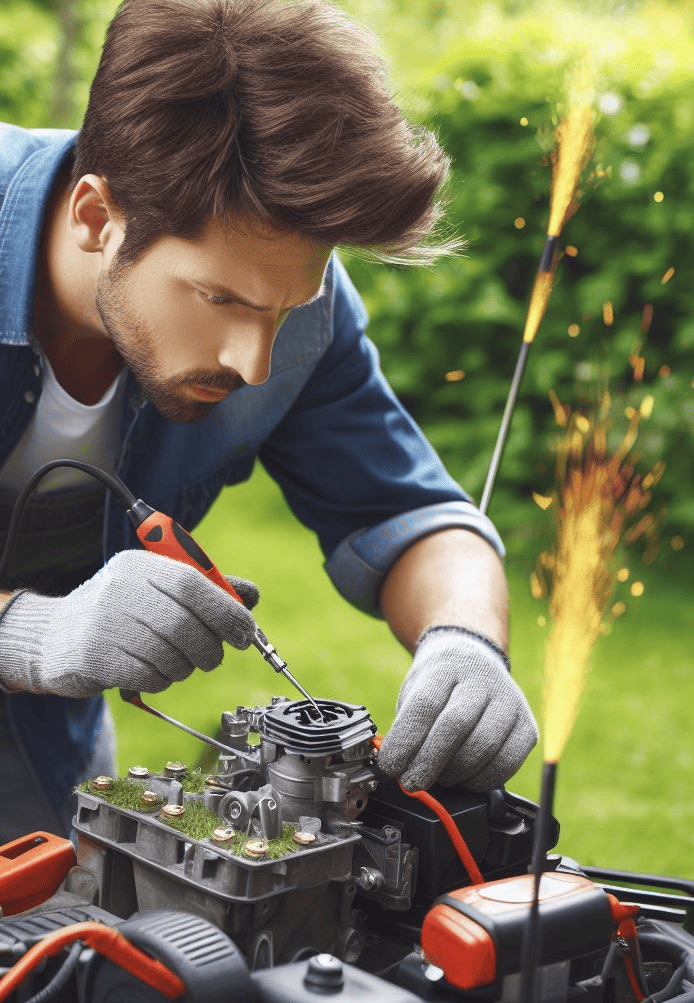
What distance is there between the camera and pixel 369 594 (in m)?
2.29

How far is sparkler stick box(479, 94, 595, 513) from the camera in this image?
1793 millimetres

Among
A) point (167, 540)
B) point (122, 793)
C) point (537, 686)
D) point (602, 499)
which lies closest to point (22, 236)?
point (167, 540)

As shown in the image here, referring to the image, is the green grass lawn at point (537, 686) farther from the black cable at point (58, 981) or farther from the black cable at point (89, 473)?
the black cable at point (58, 981)

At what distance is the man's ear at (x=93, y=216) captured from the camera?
69.7 inches

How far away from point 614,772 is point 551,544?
1503 mm

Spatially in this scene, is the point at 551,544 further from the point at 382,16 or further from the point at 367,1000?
the point at 382,16

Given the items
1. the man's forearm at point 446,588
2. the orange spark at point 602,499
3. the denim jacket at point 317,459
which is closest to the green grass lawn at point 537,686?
the orange spark at point 602,499

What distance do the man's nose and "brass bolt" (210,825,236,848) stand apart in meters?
0.69

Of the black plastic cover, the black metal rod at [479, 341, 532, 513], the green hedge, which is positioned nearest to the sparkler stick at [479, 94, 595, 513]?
the black metal rod at [479, 341, 532, 513]

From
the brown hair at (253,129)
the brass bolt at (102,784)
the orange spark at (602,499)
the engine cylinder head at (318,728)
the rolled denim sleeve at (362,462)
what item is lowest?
the orange spark at (602,499)

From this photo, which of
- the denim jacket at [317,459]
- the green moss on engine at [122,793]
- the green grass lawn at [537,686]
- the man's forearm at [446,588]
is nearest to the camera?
the green moss on engine at [122,793]

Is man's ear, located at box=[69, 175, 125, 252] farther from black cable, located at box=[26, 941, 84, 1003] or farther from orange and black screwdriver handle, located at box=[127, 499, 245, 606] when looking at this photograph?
black cable, located at box=[26, 941, 84, 1003]

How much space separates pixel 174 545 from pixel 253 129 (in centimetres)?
61

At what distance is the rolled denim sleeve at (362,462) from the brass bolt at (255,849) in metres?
0.95
